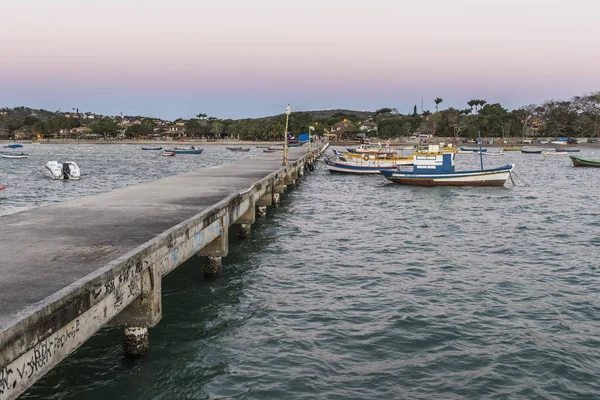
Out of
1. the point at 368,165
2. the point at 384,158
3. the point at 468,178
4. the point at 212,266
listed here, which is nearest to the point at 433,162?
the point at 468,178

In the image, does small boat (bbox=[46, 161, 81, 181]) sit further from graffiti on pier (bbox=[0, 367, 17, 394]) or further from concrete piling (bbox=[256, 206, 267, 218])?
graffiti on pier (bbox=[0, 367, 17, 394])

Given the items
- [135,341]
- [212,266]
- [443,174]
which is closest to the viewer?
[135,341]

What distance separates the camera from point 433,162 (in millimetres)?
46969

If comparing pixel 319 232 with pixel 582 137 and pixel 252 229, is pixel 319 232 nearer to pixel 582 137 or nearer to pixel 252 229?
pixel 252 229

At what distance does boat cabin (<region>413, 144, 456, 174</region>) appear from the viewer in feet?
153

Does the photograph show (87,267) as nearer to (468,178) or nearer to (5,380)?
(5,380)

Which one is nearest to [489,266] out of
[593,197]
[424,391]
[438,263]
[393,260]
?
[438,263]

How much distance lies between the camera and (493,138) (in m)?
192

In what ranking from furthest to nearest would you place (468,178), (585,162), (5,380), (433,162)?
1. (585,162)
2. (433,162)
3. (468,178)
4. (5,380)

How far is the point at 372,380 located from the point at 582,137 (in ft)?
653

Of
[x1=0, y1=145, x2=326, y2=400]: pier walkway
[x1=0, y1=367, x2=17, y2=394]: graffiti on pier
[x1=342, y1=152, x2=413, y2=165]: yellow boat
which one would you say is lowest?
Result: [x1=0, y1=367, x2=17, y2=394]: graffiti on pier

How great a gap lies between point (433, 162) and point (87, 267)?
4128cm

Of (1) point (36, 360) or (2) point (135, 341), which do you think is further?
(2) point (135, 341)

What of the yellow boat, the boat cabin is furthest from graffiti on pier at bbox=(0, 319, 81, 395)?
the yellow boat
